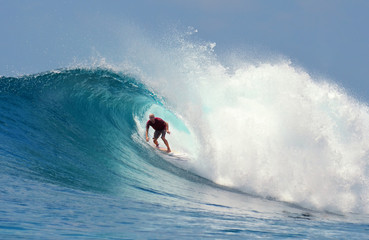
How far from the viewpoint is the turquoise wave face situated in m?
6.14

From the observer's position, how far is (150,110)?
49.3ft

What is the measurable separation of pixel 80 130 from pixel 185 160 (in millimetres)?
2923

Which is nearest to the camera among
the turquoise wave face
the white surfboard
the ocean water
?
the ocean water

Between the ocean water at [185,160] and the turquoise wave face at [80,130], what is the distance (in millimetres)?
43

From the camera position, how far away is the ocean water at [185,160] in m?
3.80

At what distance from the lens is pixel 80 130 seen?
941 cm

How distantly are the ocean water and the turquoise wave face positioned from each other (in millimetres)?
43

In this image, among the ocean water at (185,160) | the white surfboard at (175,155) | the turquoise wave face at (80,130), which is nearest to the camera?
the ocean water at (185,160)

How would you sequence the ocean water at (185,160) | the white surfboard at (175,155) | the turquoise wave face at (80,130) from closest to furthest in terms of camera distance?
the ocean water at (185,160) → the turquoise wave face at (80,130) → the white surfboard at (175,155)

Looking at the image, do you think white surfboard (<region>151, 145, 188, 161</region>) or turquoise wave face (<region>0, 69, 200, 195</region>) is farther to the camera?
white surfboard (<region>151, 145, 188, 161</region>)

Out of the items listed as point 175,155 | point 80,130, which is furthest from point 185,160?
point 80,130

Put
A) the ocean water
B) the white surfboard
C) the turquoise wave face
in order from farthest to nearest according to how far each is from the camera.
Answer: the white surfboard
the turquoise wave face
the ocean water

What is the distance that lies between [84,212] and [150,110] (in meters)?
11.4

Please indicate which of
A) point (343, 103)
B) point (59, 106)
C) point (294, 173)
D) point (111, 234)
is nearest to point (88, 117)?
point (59, 106)
